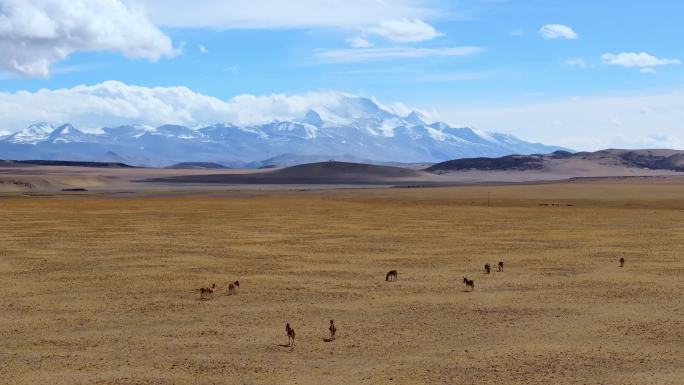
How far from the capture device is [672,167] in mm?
189375

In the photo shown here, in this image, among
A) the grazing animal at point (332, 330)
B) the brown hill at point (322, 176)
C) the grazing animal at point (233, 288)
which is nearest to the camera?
the grazing animal at point (332, 330)

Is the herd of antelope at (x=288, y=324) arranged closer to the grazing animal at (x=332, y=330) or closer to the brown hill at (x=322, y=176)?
the grazing animal at (x=332, y=330)

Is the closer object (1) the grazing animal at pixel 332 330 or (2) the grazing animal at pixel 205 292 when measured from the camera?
(1) the grazing animal at pixel 332 330

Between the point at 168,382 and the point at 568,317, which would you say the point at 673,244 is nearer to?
the point at 568,317

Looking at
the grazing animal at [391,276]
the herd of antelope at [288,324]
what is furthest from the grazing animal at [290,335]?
the grazing animal at [391,276]

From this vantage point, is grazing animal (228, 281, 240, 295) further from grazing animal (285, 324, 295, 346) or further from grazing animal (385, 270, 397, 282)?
grazing animal (285, 324, 295, 346)

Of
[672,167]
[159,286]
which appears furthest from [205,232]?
[672,167]

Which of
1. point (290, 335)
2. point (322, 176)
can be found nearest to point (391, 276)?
point (290, 335)

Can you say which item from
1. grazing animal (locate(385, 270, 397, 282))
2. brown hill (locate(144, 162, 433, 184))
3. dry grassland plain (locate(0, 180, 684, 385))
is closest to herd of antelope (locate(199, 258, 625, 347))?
grazing animal (locate(385, 270, 397, 282))

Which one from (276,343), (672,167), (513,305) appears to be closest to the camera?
(276,343)

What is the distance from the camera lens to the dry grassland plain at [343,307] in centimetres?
1394

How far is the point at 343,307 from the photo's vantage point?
19.4 meters

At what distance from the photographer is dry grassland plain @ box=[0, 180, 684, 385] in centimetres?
1394

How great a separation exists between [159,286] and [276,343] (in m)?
7.76
